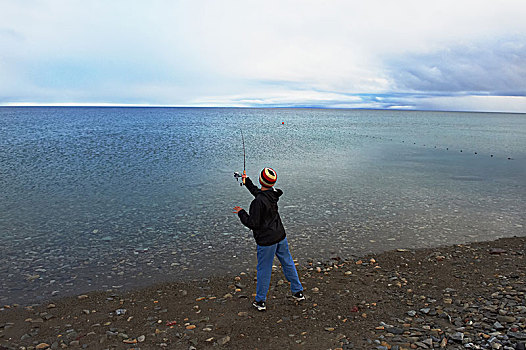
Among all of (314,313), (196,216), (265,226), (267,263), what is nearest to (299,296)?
(314,313)

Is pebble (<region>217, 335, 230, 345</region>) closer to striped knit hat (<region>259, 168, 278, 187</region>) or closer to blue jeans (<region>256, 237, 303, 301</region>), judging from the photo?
blue jeans (<region>256, 237, 303, 301</region>)

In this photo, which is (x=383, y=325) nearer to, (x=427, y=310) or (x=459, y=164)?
(x=427, y=310)

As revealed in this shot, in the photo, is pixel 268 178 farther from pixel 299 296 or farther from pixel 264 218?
pixel 299 296

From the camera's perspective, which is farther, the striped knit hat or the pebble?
the striped knit hat

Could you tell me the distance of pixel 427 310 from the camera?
7.23 meters

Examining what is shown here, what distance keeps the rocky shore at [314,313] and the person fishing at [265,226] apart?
2.38 feet

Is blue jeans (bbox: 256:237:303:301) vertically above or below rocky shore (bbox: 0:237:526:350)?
above

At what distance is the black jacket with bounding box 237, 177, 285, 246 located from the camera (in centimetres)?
696

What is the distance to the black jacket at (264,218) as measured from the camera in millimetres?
6965

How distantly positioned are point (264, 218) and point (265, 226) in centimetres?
16

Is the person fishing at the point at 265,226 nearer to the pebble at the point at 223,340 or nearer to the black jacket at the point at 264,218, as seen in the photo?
the black jacket at the point at 264,218

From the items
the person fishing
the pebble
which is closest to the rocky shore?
the pebble

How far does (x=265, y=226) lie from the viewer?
7.08 m

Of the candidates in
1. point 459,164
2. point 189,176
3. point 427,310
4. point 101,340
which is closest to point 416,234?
point 427,310
